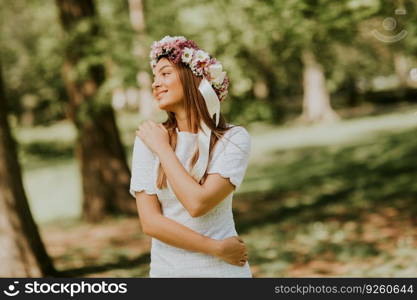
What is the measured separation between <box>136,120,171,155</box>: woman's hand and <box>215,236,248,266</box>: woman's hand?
0.45 m

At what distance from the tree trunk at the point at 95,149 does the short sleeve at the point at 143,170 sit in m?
6.89

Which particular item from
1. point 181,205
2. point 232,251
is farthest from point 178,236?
point 232,251

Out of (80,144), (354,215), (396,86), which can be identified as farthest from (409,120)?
(80,144)

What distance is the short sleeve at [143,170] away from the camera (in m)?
2.30

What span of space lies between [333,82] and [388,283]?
24.4 meters

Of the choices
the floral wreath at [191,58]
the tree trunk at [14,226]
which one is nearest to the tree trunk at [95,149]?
the tree trunk at [14,226]

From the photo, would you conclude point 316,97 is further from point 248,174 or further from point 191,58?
point 191,58

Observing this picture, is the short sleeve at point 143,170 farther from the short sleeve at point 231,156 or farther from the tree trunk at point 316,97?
the tree trunk at point 316,97

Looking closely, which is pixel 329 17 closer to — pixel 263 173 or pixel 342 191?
pixel 342 191

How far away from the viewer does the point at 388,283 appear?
165 inches

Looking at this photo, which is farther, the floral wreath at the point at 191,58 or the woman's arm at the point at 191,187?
the floral wreath at the point at 191,58

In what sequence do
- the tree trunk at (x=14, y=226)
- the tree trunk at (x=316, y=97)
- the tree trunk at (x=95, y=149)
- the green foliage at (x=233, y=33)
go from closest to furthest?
the tree trunk at (x=14, y=226)
the green foliage at (x=233, y=33)
the tree trunk at (x=95, y=149)
the tree trunk at (x=316, y=97)

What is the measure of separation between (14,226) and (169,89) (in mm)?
4364

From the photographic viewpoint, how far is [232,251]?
229 cm
